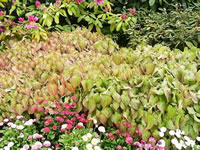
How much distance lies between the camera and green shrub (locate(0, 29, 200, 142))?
2.61m

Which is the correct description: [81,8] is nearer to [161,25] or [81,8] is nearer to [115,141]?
[161,25]

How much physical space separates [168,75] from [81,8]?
2.45m

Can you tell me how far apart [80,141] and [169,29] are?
2447 millimetres

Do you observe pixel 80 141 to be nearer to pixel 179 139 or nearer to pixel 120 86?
pixel 120 86

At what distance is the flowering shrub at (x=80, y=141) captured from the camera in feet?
7.40

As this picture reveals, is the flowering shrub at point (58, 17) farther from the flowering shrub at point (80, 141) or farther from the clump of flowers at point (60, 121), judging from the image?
the flowering shrub at point (80, 141)

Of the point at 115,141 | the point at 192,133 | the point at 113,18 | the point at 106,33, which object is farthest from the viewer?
the point at 106,33

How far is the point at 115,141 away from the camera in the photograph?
2418 mm

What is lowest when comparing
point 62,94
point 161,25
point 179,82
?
point 62,94

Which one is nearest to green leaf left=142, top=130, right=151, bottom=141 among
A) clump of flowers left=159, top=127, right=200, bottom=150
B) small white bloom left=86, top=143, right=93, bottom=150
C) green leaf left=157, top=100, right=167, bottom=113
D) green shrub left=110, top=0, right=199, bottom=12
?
clump of flowers left=159, top=127, right=200, bottom=150

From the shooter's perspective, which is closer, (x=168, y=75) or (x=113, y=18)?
(x=168, y=75)

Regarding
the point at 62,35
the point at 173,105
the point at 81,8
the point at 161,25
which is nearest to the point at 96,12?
the point at 81,8

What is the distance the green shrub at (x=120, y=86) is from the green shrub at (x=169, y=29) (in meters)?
0.60

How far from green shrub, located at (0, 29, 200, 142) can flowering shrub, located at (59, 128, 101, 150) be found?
34 centimetres
